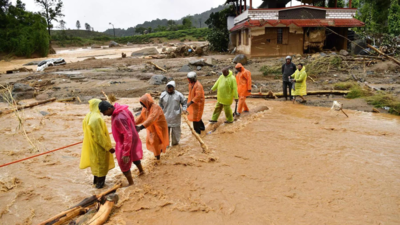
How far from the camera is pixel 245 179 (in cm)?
455

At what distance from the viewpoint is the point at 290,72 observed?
9672mm

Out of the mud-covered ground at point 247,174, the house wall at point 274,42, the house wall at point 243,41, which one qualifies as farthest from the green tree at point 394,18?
the mud-covered ground at point 247,174

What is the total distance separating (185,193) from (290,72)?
6.87m

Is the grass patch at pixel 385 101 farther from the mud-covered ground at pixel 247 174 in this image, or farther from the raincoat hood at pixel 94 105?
the raincoat hood at pixel 94 105

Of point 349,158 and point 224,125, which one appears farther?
point 224,125

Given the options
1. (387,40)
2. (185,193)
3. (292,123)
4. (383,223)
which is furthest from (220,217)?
(387,40)

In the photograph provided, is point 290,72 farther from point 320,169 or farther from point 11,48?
point 11,48

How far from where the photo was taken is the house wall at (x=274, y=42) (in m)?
19.8

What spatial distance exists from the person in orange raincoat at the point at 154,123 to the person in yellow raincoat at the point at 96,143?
853 millimetres

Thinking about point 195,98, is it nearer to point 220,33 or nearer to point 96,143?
point 96,143

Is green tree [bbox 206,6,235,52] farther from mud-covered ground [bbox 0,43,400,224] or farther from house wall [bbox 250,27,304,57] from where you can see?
mud-covered ground [bbox 0,43,400,224]

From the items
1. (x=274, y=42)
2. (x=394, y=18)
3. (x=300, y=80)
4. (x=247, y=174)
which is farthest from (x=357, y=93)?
(x=394, y=18)

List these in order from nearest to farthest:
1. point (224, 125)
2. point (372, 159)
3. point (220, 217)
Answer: point (220, 217), point (372, 159), point (224, 125)

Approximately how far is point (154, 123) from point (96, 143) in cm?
119
